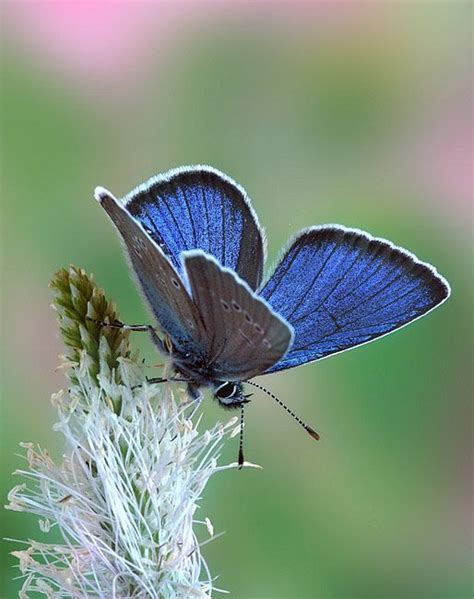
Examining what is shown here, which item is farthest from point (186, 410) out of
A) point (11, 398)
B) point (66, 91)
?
point (66, 91)

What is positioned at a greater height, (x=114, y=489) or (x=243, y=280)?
(x=243, y=280)

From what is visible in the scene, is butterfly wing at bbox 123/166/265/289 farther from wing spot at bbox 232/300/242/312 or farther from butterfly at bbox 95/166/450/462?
wing spot at bbox 232/300/242/312

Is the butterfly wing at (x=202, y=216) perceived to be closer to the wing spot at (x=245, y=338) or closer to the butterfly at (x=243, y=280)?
the butterfly at (x=243, y=280)

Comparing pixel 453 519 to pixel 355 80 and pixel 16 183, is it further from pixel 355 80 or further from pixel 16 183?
pixel 16 183

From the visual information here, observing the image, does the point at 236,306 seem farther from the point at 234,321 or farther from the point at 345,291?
the point at 345,291

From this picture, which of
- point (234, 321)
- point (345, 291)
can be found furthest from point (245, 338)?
point (345, 291)
